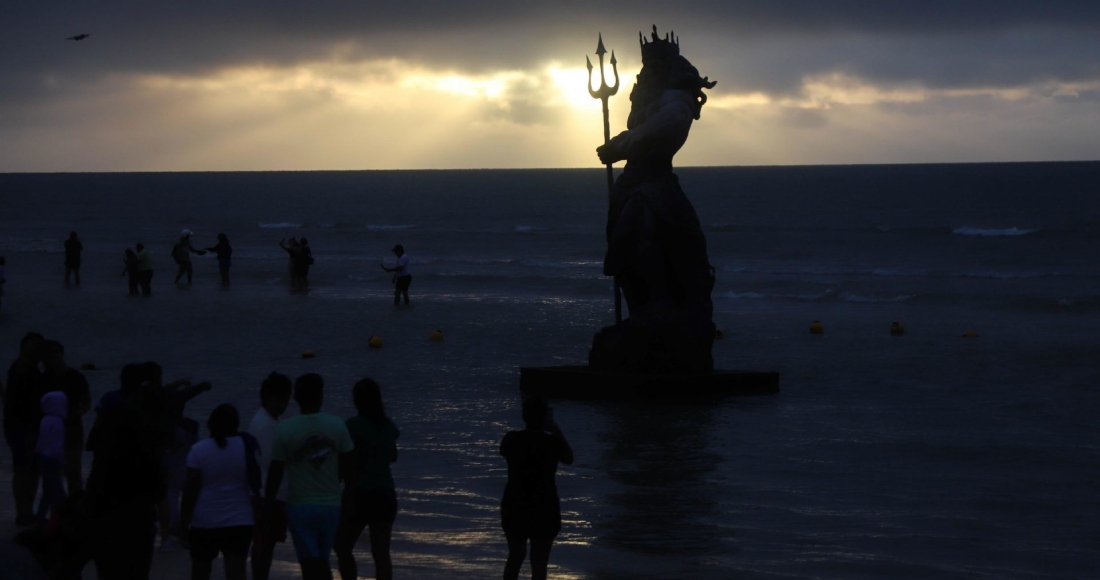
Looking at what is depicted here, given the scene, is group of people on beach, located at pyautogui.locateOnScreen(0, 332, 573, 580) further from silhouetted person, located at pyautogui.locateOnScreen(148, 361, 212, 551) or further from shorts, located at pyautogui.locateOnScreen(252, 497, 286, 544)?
silhouetted person, located at pyautogui.locateOnScreen(148, 361, 212, 551)

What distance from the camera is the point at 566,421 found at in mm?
16547

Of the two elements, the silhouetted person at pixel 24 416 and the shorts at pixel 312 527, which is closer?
the shorts at pixel 312 527

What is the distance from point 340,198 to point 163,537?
131991 mm

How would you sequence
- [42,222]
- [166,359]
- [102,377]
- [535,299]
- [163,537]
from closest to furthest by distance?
1. [163,537]
2. [102,377]
3. [166,359]
4. [535,299]
5. [42,222]

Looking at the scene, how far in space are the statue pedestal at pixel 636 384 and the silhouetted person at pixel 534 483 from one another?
A: 9960 millimetres

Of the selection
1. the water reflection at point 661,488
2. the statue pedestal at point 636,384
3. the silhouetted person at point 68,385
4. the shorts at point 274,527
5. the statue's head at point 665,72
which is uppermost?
the statue's head at point 665,72

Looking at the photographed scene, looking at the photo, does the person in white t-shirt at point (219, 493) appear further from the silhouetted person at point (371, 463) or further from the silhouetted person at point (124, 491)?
the silhouetted person at point (371, 463)

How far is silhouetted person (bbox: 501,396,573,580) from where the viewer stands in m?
7.64

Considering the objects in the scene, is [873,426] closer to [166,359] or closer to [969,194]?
[166,359]

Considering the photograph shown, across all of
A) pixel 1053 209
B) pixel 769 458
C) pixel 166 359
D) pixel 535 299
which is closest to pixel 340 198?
pixel 1053 209

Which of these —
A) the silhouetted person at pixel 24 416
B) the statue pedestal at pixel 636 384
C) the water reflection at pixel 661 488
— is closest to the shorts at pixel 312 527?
the water reflection at pixel 661 488

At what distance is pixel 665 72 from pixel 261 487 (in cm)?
1216

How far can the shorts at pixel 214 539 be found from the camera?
23.4 feet

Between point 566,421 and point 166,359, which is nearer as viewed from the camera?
point 566,421
